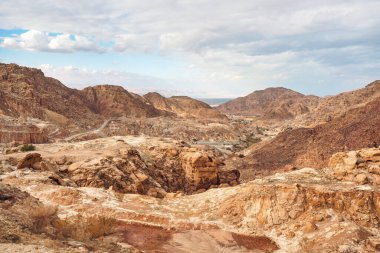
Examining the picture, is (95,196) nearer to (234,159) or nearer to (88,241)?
(88,241)

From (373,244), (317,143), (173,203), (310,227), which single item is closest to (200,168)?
(173,203)

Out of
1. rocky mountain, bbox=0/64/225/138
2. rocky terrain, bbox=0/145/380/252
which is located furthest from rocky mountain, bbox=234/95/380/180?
rocky mountain, bbox=0/64/225/138

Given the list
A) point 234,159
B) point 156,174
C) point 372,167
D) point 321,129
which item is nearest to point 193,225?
point 372,167

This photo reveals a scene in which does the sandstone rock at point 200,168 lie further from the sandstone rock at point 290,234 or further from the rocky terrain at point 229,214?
the sandstone rock at point 290,234

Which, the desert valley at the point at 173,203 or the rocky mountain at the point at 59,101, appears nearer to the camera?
the desert valley at the point at 173,203

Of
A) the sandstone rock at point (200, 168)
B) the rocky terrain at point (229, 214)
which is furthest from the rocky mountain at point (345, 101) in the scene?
the rocky terrain at point (229, 214)

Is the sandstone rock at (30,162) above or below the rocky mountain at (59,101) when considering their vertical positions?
below
